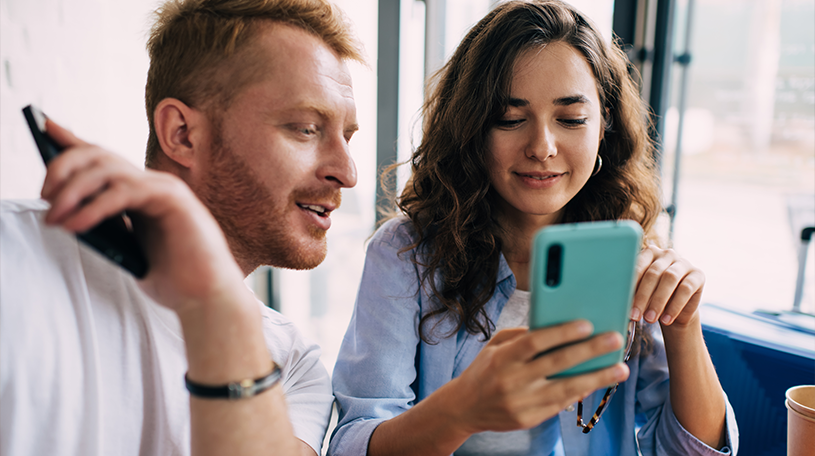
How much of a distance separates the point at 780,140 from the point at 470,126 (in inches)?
54.7

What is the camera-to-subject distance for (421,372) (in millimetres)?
1188

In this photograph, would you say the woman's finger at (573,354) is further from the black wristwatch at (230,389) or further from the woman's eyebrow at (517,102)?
the woman's eyebrow at (517,102)

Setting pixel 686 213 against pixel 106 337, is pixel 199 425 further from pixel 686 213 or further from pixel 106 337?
pixel 686 213

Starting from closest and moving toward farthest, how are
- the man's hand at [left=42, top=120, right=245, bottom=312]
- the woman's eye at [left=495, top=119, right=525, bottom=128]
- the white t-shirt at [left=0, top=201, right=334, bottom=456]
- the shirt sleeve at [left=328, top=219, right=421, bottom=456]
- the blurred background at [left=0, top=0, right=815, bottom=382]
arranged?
1. the man's hand at [left=42, top=120, right=245, bottom=312]
2. the white t-shirt at [left=0, top=201, right=334, bottom=456]
3. the shirt sleeve at [left=328, top=219, right=421, bottom=456]
4. the woman's eye at [left=495, top=119, right=525, bottom=128]
5. the blurred background at [left=0, top=0, right=815, bottom=382]

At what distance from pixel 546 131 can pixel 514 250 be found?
336mm

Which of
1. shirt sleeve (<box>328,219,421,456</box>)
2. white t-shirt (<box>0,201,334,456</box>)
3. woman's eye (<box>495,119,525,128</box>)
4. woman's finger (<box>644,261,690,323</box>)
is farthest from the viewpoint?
woman's eye (<box>495,119,525,128</box>)

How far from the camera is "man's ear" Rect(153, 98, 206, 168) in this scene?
91cm

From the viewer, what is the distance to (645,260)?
3.00 ft

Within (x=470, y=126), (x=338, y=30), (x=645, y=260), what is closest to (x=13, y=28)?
(x=338, y=30)

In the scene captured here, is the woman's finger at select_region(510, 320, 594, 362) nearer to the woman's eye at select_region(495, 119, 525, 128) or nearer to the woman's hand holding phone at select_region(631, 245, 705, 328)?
the woman's hand holding phone at select_region(631, 245, 705, 328)

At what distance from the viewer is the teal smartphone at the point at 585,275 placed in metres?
0.55

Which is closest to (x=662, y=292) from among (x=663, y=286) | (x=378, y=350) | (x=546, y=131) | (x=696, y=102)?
(x=663, y=286)

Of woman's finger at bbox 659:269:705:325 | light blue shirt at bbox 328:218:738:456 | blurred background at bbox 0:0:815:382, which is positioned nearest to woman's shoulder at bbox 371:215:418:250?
light blue shirt at bbox 328:218:738:456

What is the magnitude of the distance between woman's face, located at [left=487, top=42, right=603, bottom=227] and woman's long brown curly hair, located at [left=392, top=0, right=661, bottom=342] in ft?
0.09
